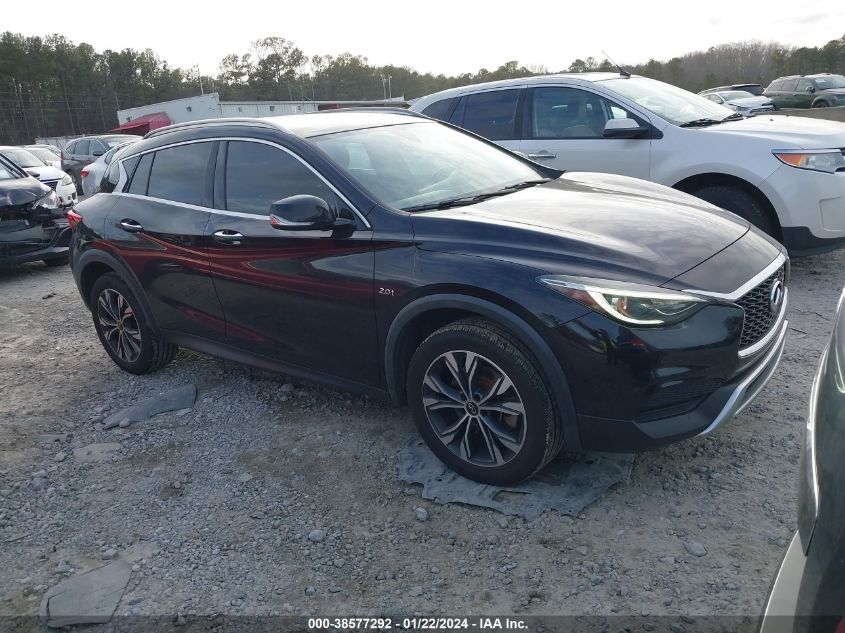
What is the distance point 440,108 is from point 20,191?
17.1ft

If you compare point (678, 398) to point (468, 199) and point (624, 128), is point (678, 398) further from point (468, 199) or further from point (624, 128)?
point (624, 128)

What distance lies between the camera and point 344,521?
3.12 meters

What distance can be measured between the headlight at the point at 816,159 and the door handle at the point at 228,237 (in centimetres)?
433

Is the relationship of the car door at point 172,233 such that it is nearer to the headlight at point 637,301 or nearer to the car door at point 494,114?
the headlight at point 637,301

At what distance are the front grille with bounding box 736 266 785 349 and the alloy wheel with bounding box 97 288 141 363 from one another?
389cm

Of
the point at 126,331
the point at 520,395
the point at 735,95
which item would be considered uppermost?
the point at 735,95

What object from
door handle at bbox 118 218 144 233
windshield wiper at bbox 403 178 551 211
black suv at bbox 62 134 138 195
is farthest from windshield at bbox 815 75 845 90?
door handle at bbox 118 218 144 233

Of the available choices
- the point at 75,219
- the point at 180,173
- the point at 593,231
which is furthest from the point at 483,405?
the point at 75,219

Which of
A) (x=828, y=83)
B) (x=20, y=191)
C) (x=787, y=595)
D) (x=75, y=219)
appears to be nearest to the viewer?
(x=787, y=595)

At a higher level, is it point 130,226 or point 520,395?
point 130,226

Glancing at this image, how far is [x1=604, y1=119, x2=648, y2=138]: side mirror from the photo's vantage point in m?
6.12

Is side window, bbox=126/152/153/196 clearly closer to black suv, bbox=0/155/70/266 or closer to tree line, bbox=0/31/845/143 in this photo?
black suv, bbox=0/155/70/266

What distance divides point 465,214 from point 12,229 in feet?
23.2

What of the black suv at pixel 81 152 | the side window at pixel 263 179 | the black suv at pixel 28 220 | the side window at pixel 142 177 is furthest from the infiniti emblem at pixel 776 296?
the black suv at pixel 81 152
